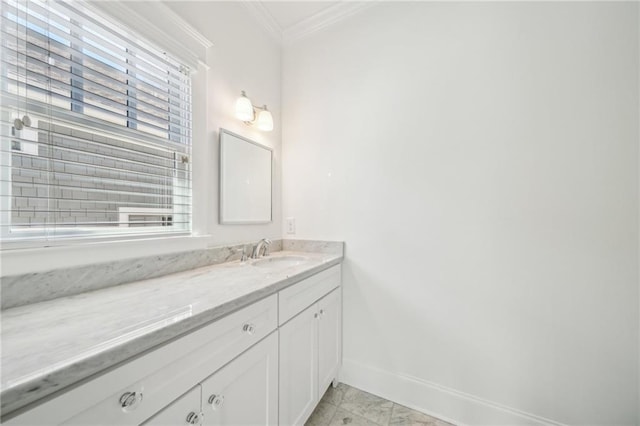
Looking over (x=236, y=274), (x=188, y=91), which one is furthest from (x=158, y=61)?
(x=236, y=274)

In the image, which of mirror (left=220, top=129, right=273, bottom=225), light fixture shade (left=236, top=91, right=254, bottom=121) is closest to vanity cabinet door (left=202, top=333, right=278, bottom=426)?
mirror (left=220, top=129, right=273, bottom=225)

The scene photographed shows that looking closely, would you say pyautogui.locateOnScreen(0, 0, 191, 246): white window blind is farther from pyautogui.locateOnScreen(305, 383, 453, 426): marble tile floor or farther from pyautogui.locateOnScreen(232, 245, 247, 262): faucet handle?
pyautogui.locateOnScreen(305, 383, 453, 426): marble tile floor

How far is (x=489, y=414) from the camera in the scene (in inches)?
52.6

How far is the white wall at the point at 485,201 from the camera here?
1.13 m

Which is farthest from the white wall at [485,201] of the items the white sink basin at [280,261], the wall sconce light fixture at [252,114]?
the wall sconce light fixture at [252,114]

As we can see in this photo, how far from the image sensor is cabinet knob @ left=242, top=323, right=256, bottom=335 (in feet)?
2.95

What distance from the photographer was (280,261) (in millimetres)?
1747

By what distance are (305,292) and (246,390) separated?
0.49 metres

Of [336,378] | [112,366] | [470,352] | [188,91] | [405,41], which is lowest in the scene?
[336,378]

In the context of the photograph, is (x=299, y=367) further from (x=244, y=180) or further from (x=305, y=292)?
(x=244, y=180)

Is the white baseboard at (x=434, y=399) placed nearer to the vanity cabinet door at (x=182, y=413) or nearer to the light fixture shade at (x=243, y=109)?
the vanity cabinet door at (x=182, y=413)

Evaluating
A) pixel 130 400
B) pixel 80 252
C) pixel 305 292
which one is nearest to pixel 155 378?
pixel 130 400

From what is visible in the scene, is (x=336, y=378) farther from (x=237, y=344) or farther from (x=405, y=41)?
(x=405, y=41)

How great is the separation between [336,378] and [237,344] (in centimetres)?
118
